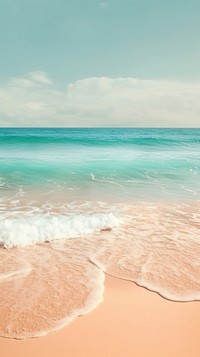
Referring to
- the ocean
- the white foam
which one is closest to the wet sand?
the ocean

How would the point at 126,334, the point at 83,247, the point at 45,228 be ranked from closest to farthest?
1. the point at 126,334
2. the point at 83,247
3. the point at 45,228

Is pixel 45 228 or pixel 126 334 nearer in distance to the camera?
pixel 126 334

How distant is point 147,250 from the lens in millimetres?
4812

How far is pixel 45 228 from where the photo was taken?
5.63 meters

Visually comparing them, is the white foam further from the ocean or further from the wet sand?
the wet sand

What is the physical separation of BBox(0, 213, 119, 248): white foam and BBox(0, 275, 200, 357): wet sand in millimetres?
2316

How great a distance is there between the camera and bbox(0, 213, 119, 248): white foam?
5215 millimetres

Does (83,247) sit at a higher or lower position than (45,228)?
lower

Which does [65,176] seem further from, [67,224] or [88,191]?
[67,224]

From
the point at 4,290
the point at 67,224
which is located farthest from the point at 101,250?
the point at 4,290

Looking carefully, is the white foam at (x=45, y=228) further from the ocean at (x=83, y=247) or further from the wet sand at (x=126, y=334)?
the wet sand at (x=126, y=334)

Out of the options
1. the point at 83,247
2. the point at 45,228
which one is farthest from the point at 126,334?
the point at 45,228

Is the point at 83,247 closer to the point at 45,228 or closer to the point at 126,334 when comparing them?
the point at 45,228

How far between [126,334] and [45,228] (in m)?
3.19
